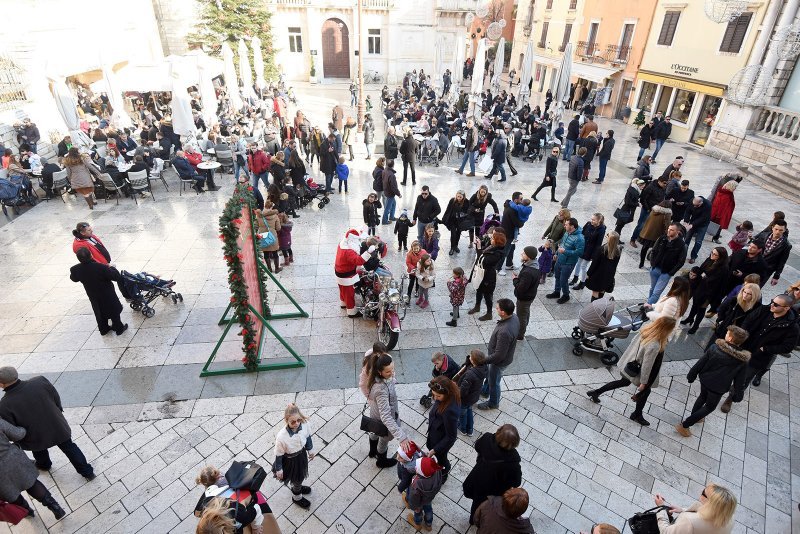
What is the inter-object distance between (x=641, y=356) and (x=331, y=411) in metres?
4.02

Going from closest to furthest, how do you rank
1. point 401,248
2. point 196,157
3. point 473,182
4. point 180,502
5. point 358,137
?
point 180,502
point 401,248
point 196,157
point 473,182
point 358,137

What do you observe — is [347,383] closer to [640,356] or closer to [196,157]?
[640,356]

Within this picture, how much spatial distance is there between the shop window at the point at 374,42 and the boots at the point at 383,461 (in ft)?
116

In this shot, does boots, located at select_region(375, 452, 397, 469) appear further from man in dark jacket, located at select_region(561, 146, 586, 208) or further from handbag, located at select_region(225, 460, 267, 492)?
man in dark jacket, located at select_region(561, 146, 586, 208)

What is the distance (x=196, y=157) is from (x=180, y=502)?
37.2ft

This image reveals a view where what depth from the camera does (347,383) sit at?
633 centimetres

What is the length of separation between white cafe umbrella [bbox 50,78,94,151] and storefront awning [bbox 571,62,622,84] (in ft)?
84.5

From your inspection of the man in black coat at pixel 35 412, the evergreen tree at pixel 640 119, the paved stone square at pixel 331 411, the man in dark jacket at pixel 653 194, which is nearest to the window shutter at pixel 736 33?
the evergreen tree at pixel 640 119

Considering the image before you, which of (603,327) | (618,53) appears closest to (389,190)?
(603,327)

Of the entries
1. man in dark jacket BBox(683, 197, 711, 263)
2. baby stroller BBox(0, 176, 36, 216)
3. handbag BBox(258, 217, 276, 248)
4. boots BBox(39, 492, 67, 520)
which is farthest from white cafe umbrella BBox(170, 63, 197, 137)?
man in dark jacket BBox(683, 197, 711, 263)

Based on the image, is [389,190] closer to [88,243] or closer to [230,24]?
[88,243]

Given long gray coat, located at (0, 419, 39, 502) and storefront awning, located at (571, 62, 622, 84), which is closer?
long gray coat, located at (0, 419, 39, 502)

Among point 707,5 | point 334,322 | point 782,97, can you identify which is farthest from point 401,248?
point 707,5

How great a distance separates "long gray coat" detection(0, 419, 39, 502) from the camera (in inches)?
159
